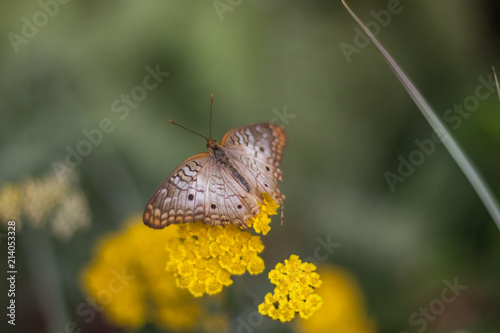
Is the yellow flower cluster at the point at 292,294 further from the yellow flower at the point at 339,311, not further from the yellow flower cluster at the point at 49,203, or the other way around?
the yellow flower cluster at the point at 49,203

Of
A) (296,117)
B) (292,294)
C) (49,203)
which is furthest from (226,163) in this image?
(296,117)

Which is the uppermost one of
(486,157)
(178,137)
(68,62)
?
(68,62)

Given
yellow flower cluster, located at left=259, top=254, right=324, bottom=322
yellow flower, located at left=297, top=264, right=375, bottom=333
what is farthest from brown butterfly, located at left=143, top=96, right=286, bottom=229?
yellow flower, located at left=297, top=264, right=375, bottom=333

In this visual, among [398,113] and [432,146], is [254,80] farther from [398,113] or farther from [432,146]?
[432,146]

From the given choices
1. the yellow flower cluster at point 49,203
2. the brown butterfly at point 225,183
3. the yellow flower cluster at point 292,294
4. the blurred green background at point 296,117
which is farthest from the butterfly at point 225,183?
the blurred green background at point 296,117

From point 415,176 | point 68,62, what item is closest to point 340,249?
point 415,176

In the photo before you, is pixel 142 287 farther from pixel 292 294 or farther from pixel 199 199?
pixel 292 294

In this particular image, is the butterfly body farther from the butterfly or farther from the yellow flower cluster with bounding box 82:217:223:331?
the yellow flower cluster with bounding box 82:217:223:331
